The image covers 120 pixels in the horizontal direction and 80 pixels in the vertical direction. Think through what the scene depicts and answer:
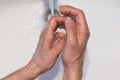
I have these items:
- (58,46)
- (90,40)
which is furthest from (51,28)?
(90,40)

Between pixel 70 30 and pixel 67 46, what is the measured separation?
0.04 meters

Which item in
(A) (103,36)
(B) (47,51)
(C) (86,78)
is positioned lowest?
(C) (86,78)

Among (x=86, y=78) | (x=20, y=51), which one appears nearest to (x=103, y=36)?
(x=86, y=78)

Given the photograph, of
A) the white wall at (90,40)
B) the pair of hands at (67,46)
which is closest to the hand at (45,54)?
the pair of hands at (67,46)

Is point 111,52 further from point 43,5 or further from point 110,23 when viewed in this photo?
point 43,5

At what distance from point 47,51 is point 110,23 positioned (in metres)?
0.34

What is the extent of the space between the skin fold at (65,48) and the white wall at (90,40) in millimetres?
228

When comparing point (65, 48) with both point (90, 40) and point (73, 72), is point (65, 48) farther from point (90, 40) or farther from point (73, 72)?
point (90, 40)

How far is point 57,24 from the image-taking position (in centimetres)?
81

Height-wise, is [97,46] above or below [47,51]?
below

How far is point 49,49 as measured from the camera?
0.78 metres

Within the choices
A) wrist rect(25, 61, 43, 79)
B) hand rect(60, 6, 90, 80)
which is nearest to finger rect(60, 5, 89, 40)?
hand rect(60, 6, 90, 80)

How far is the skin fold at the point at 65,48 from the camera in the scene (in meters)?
0.76

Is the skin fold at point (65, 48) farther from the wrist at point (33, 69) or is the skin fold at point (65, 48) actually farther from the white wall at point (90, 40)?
the white wall at point (90, 40)
